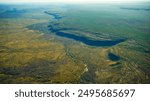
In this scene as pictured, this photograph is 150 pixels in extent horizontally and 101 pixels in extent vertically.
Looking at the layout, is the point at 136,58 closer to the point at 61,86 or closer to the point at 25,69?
the point at 25,69

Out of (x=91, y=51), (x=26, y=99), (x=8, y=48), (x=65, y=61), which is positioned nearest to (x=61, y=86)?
(x=26, y=99)

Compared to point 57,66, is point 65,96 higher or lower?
higher

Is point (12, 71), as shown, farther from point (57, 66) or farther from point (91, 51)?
point (91, 51)

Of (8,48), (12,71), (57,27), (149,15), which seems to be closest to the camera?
(12,71)

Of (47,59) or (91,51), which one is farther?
(91,51)

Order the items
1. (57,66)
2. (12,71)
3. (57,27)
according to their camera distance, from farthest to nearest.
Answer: (57,27), (57,66), (12,71)

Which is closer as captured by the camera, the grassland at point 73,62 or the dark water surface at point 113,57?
the grassland at point 73,62

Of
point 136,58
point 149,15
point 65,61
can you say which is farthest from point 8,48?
point 149,15

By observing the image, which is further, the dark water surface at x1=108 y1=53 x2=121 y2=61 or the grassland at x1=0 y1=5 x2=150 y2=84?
the dark water surface at x1=108 y1=53 x2=121 y2=61

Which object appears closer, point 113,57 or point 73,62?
point 73,62
